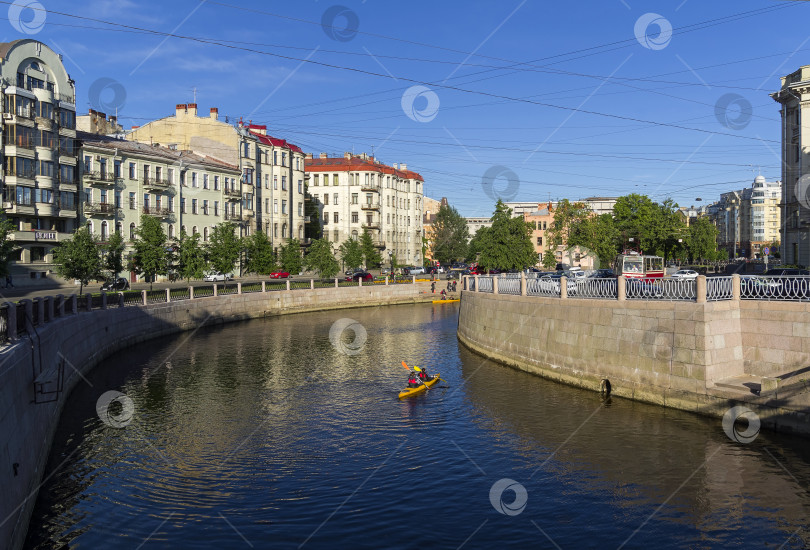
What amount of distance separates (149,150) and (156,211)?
6442mm

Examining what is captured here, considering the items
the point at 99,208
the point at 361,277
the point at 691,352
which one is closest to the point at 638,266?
the point at 691,352

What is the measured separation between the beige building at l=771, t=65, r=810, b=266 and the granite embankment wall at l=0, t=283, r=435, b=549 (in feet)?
134

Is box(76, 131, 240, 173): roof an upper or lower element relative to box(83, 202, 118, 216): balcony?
upper

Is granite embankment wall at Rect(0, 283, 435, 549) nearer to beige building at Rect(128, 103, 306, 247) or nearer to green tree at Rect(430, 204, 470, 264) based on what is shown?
beige building at Rect(128, 103, 306, 247)

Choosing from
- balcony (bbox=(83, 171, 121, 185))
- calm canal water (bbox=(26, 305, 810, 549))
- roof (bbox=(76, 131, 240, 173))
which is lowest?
calm canal water (bbox=(26, 305, 810, 549))

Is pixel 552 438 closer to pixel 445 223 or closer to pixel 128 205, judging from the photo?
pixel 128 205

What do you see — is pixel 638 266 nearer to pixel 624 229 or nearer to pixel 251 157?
pixel 624 229

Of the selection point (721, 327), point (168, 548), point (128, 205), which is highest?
point (128, 205)

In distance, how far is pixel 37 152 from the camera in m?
53.5

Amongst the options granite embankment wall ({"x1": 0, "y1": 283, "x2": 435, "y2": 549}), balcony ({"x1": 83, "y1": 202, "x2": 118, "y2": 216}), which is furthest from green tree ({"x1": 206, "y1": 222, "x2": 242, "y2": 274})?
balcony ({"x1": 83, "y1": 202, "x2": 118, "y2": 216})

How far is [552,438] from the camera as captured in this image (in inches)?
763

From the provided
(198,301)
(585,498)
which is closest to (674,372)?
(585,498)

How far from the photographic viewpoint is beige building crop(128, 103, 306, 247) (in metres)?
76.1

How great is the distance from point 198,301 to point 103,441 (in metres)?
29.0
